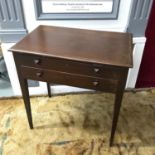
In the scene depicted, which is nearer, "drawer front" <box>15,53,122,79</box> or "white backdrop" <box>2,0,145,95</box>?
"drawer front" <box>15,53,122,79</box>

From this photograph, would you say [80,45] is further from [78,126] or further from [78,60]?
[78,126]

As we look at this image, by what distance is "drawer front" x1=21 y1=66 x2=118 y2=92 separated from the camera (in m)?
1.18

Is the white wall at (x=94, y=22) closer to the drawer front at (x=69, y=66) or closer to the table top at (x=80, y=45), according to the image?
the table top at (x=80, y=45)

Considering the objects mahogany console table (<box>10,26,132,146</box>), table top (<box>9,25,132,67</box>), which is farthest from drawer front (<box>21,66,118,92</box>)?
table top (<box>9,25,132,67</box>)

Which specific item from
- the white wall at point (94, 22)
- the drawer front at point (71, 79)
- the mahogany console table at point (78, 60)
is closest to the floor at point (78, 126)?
the mahogany console table at point (78, 60)

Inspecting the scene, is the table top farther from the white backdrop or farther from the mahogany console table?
the white backdrop

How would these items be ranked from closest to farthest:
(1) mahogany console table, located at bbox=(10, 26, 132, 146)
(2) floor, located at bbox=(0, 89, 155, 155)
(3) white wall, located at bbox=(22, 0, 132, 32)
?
(1) mahogany console table, located at bbox=(10, 26, 132, 146)
(2) floor, located at bbox=(0, 89, 155, 155)
(3) white wall, located at bbox=(22, 0, 132, 32)

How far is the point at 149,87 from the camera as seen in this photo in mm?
2051

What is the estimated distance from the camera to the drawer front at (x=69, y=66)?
1.13 m

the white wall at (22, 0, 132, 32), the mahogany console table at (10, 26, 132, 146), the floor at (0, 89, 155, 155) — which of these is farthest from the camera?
the white wall at (22, 0, 132, 32)

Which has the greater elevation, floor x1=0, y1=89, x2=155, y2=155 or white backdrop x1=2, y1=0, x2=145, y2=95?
white backdrop x1=2, y1=0, x2=145, y2=95

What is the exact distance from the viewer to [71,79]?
1.23m

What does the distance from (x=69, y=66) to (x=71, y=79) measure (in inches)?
3.9

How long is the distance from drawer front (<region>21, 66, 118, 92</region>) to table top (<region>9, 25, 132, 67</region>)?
132 millimetres
